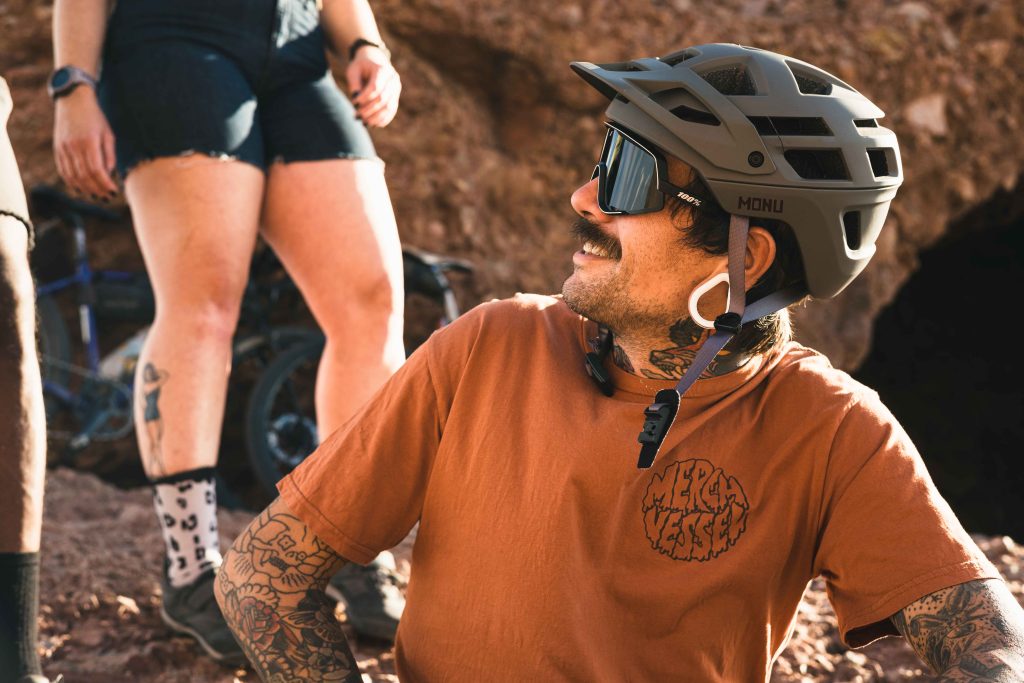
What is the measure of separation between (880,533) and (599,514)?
1.43 ft

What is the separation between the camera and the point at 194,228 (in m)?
2.86

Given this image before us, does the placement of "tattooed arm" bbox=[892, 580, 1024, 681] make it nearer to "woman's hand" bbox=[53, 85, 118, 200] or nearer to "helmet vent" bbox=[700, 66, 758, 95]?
"helmet vent" bbox=[700, 66, 758, 95]

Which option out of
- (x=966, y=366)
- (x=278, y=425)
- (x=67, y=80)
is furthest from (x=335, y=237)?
(x=966, y=366)

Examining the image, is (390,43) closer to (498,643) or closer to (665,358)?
(665,358)

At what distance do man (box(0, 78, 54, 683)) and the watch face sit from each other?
0.85 metres

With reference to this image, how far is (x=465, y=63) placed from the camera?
5.51 m

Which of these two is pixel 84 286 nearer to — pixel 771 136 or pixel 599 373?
pixel 599 373

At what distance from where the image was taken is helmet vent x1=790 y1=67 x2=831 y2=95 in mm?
2123

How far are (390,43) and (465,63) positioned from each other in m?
0.40

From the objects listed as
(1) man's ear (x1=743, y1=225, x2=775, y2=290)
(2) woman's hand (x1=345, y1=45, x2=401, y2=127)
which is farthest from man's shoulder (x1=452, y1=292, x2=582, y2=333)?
(2) woman's hand (x1=345, y1=45, x2=401, y2=127)

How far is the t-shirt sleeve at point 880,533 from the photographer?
5.83 ft

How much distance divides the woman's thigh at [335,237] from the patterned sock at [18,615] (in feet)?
3.78

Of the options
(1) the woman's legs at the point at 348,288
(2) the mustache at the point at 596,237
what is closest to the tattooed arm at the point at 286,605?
(2) the mustache at the point at 596,237

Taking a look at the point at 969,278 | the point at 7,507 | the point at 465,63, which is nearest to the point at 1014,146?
the point at 969,278
